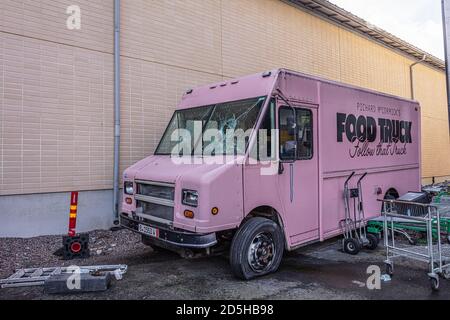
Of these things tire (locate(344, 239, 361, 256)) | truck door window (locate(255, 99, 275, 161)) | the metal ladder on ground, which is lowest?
the metal ladder on ground

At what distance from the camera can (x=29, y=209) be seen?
6.95 meters

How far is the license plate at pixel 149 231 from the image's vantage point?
4915 millimetres

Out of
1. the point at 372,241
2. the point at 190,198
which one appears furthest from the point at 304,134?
the point at 372,241

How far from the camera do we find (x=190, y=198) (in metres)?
4.49

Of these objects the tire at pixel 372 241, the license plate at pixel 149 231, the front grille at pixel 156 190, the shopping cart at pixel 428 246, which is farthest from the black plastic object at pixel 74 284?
the tire at pixel 372 241

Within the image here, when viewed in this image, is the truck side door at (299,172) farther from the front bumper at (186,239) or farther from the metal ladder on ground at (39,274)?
the metal ladder on ground at (39,274)

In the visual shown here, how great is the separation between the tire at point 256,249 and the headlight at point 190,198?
761mm

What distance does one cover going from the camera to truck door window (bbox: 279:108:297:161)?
17.0 feet

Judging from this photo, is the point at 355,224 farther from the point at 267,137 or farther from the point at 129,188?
the point at 129,188

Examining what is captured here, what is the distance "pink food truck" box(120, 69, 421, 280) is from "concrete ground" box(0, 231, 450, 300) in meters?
0.34

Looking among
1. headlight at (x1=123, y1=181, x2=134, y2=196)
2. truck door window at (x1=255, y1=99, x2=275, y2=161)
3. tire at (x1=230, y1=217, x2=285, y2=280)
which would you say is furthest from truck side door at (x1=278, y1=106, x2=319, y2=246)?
headlight at (x1=123, y1=181, x2=134, y2=196)

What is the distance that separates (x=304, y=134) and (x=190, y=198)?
2226mm

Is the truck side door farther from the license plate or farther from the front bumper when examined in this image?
the license plate

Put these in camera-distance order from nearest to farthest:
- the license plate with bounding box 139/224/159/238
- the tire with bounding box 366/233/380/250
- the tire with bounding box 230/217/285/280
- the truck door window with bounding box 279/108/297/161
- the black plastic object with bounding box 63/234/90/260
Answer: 1. the tire with bounding box 230/217/285/280
2. the license plate with bounding box 139/224/159/238
3. the truck door window with bounding box 279/108/297/161
4. the black plastic object with bounding box 63/234/90/260
5. the tire with bounding box 366/233/380/250
